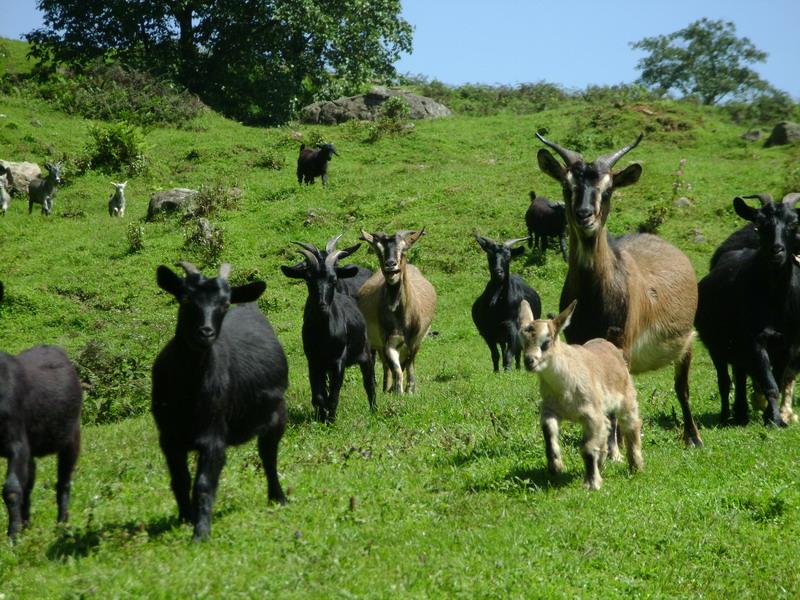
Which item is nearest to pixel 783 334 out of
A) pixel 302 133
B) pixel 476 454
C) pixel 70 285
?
pixel 476 454

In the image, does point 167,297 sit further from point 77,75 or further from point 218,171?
point 77,75

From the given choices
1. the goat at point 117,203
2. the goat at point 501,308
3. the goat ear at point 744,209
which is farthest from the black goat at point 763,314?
the goat at point 117,203

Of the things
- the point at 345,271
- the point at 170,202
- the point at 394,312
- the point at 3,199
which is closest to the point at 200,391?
the point at 345,271

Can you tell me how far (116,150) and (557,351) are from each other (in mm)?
28873

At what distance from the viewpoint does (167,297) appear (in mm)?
22594

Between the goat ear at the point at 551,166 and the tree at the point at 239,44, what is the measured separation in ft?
123

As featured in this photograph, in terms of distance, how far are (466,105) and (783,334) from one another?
124 feet

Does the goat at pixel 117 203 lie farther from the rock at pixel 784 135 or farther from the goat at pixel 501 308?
the rock at pixel 784 135

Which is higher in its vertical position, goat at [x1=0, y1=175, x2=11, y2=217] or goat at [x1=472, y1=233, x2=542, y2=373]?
goat at [x1=0, y1=175, x2=11, y2=217]

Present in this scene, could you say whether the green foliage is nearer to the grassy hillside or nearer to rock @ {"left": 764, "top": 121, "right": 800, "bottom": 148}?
the grassy hillside

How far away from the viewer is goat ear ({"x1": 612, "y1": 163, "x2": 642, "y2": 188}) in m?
9.27

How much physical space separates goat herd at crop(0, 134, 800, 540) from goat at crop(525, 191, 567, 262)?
10.5 meters

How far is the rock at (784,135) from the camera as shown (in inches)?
1287

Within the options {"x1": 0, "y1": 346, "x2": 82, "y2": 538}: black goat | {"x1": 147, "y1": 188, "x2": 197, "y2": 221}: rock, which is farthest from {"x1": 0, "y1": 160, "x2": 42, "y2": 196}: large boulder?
{"x1": 0, "y1": 346, "x2": 82, "y2": 538}: black goat
